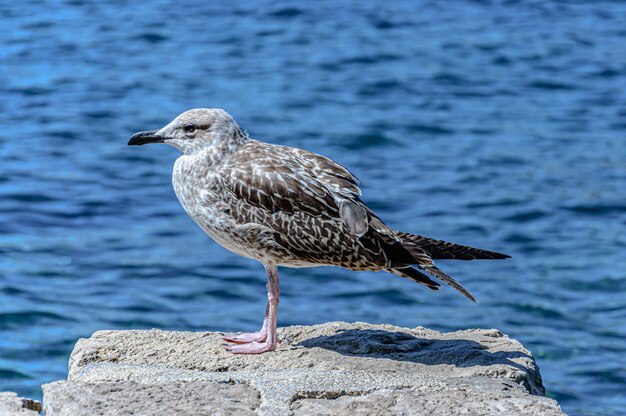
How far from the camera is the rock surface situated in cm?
423

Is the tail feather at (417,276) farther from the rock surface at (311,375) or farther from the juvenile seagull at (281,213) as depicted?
the rock surface at (311,375)

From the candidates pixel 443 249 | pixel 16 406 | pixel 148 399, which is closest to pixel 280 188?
pixel 443 249

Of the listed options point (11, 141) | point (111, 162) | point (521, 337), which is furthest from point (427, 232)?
point (11, 141)

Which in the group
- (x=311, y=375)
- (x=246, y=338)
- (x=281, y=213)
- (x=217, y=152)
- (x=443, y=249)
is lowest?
(x=246, y=338)

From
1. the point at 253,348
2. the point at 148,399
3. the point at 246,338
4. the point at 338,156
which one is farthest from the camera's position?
the point at 338,156

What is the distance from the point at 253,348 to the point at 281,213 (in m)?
0.68

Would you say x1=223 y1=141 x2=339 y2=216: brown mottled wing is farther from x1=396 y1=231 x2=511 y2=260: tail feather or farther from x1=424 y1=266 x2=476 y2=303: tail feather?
x1=424 y1=266 x2=476 y2=303: tail feather

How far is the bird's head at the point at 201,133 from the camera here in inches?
218

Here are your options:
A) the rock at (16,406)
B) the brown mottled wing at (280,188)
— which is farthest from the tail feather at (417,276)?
the rock at (16,406)

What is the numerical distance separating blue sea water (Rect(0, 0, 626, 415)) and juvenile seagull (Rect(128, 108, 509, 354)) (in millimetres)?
3434

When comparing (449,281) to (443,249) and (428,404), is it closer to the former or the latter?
(443,249)

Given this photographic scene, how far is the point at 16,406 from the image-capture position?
171 inches

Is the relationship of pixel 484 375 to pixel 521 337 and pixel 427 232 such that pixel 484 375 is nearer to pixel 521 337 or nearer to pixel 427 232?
pixel 521 337

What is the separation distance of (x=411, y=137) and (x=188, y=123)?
27.3 ft
